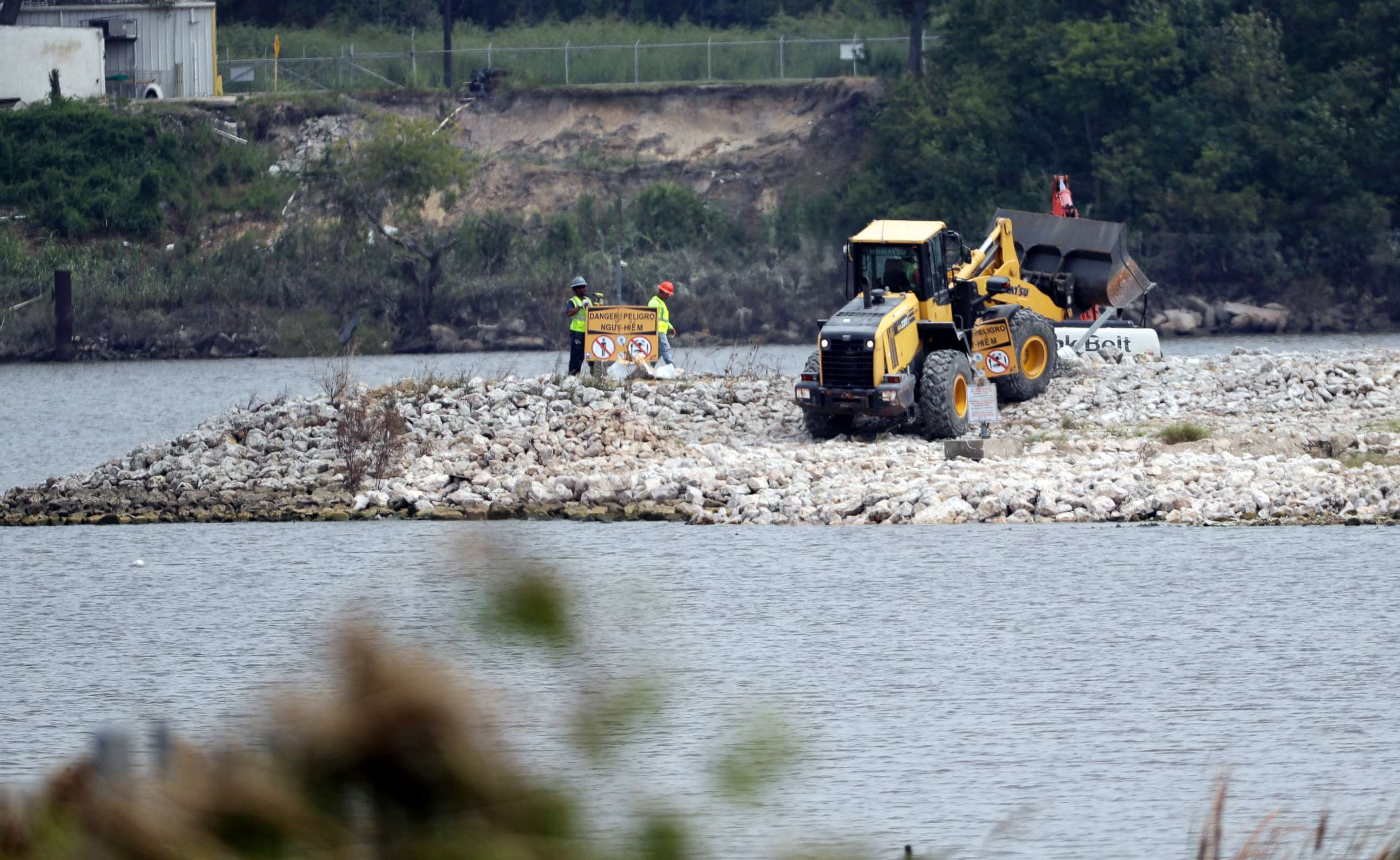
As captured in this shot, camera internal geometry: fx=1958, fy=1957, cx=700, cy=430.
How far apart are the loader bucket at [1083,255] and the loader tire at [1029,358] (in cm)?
183

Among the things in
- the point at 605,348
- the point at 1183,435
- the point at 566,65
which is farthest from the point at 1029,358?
the point at 566,65

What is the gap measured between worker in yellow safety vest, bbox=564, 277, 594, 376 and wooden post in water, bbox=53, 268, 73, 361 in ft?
89.7

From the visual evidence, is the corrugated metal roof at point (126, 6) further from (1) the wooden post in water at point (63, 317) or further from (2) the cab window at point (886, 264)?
(2) the cab window at point (886, 264)

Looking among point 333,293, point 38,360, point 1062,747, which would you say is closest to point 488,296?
point 333,293

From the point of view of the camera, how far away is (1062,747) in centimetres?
1181

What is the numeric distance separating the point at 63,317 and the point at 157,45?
15.3 metres

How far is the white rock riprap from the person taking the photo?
68.3 feet

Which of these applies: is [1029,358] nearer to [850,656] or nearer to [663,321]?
[663,321]

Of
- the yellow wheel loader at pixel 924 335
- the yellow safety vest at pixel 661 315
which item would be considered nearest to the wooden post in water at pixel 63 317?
the yellow safety vest at pixel 661 315

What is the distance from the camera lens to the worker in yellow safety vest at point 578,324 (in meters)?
28.2

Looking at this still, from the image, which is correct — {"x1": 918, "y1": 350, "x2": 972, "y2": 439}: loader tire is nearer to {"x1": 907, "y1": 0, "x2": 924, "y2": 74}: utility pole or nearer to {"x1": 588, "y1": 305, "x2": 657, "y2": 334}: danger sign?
{"x1": 588, "y1": 305, "x2": 657, "y2": 334}: danger sign

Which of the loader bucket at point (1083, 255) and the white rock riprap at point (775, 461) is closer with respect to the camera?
the white rock riprap at point (775, 461)

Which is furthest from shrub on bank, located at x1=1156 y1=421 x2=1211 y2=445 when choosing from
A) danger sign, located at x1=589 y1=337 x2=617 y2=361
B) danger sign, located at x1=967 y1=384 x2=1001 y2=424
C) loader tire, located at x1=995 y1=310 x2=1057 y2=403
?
danger sign, located at x1=589 y1=337 x2=617 y2=361

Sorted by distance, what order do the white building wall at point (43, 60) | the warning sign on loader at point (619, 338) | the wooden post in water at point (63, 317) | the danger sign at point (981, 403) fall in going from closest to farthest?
the danger sign at point (981, 403)
the warning sign on loader at point (619, 338)
the wooden post in water at point (63, 317)
the white building wall at point (43, 60)
